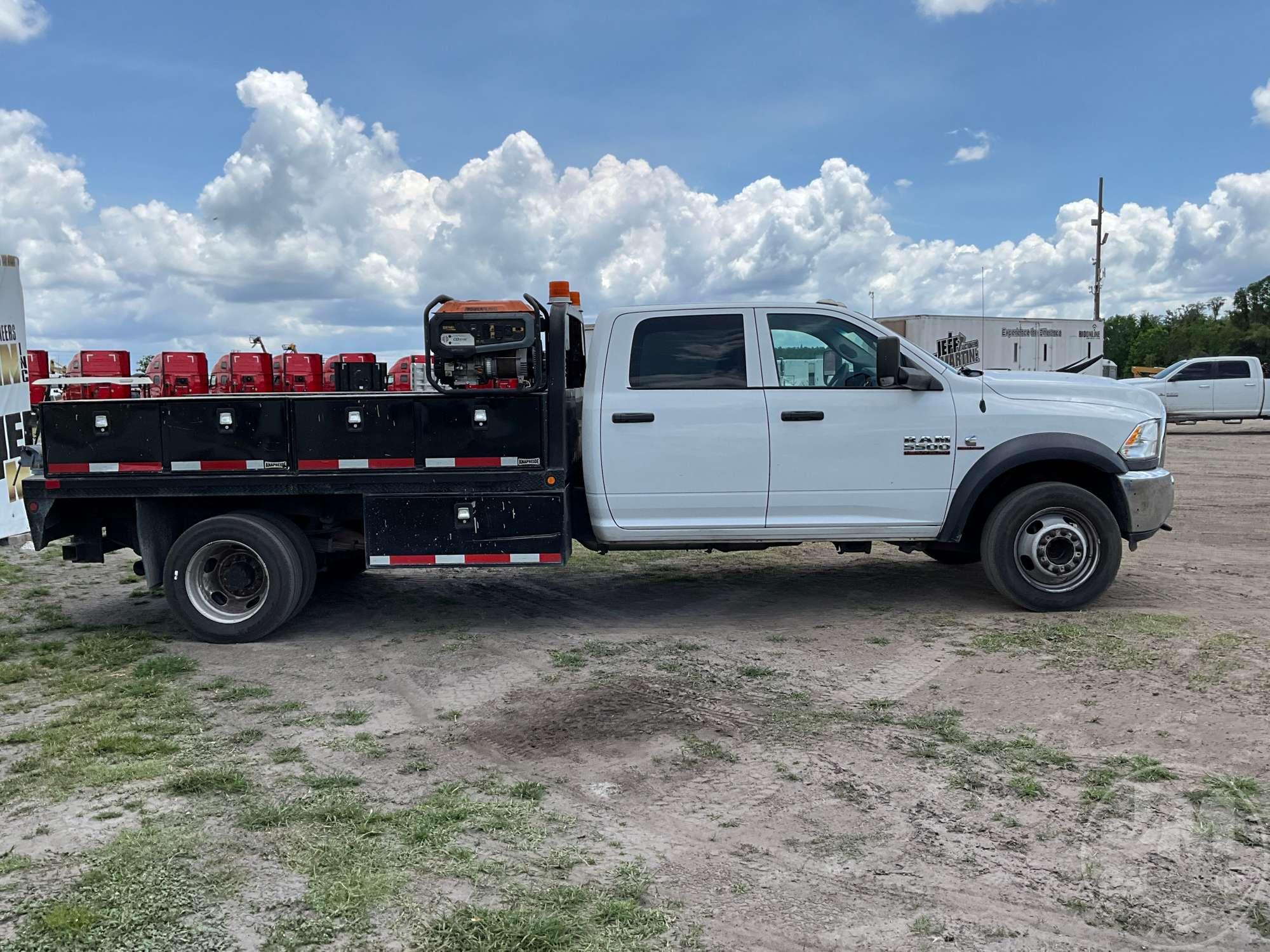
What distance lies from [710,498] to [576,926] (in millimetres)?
4067

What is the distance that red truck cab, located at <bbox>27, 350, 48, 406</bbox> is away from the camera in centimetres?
692

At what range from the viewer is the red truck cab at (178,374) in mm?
7078

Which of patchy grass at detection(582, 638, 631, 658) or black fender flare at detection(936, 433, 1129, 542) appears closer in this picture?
patchy grass at detection(582, 638, 631, 658)

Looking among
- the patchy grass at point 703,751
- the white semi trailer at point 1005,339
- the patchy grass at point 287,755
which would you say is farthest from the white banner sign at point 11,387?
the white semi trailer at point 1005,339

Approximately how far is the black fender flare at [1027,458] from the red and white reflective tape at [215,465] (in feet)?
14.9

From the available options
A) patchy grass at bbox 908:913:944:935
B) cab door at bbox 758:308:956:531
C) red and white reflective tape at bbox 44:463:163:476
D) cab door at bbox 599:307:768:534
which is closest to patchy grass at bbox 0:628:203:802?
red and white reflective tape at bbox 44:463:163:476

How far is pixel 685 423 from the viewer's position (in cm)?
691

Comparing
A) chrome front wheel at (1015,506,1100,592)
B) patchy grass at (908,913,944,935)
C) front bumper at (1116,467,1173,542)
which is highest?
front bumper at (1116,467,1173,542)

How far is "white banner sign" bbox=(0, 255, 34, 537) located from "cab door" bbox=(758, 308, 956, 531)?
8164 millimetres

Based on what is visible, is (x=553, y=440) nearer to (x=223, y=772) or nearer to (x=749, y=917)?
(x=223, y=772)

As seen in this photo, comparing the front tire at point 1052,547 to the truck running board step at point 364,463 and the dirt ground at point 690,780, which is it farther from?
the truck running board step at point 364,463

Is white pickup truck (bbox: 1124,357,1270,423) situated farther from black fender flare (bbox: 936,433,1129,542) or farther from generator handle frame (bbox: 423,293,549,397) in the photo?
generator handle frame (bbox: 423,293,549,397)

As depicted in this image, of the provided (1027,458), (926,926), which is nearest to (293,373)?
(1027,458)

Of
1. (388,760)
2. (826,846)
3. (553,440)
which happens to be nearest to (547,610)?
(553,440)
